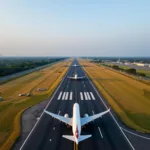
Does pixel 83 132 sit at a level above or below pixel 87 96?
above

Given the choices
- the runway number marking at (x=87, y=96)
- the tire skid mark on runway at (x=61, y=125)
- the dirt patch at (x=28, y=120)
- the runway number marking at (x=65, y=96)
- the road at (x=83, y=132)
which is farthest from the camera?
the runway number marking at (x=87, y=96)

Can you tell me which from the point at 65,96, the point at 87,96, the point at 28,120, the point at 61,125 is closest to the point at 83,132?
the point at 61,125

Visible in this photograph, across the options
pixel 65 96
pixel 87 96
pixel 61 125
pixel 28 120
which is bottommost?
pixel 87 96

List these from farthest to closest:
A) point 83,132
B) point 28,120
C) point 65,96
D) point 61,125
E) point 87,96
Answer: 1. point 87,96
2. point 65,96
3. point 28,120
4. point 61,125
5. point 83,132

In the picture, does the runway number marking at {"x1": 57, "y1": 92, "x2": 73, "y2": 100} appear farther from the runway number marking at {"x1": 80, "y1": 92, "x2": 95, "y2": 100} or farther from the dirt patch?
the dirt patch

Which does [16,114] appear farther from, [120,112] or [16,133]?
[120,112]

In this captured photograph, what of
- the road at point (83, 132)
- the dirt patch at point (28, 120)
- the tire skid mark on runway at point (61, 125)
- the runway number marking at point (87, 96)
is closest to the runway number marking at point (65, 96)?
the runway number marking at point (87, 96)

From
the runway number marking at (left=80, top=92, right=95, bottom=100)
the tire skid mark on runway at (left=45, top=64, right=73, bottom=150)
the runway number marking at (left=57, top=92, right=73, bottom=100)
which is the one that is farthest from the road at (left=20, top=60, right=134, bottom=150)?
the runway number marking at (left=80, top=92, right=95, bottom=100)

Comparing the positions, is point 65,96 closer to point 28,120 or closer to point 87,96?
point 87,96

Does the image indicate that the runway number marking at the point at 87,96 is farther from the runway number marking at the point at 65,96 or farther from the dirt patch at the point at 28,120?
the dirt patch at the point at 28,120
